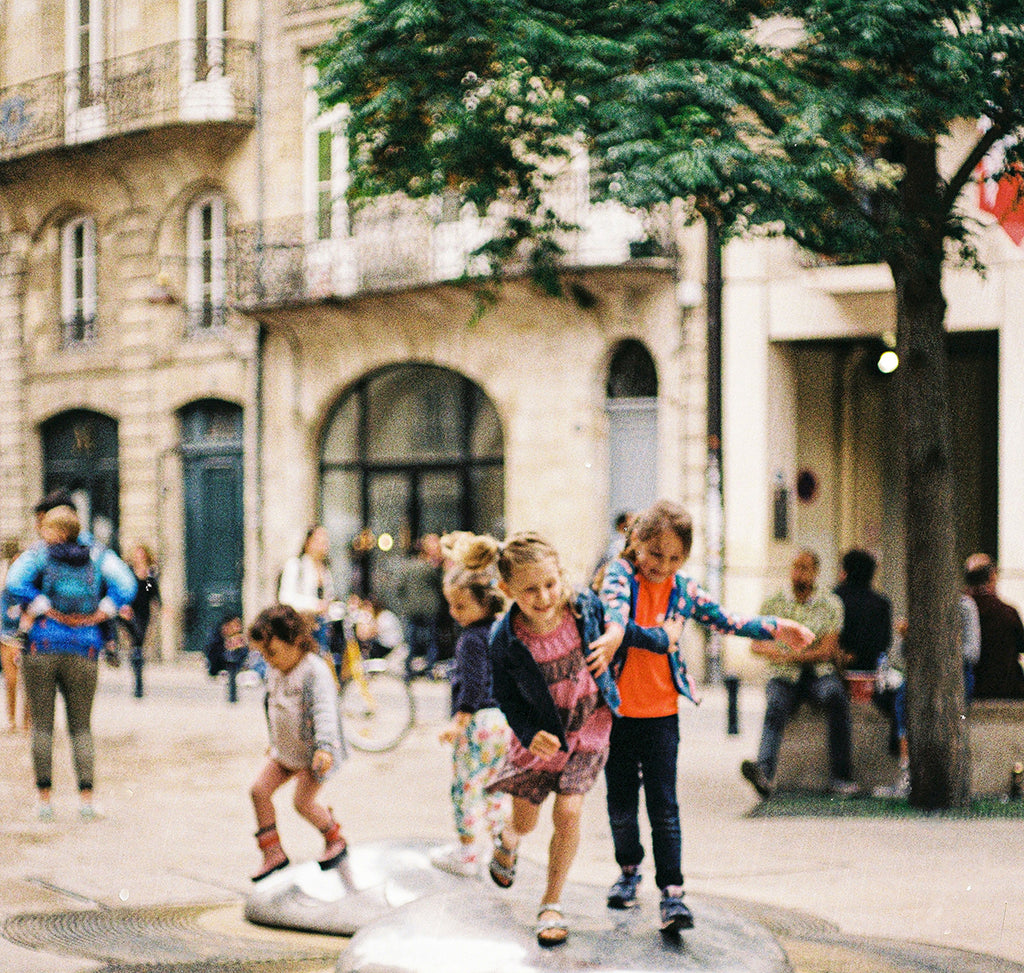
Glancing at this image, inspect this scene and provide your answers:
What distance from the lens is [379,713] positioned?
13.6 m

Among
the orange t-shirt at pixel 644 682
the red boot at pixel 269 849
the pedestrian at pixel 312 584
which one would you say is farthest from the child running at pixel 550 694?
the pedestrian at pixel 312 584

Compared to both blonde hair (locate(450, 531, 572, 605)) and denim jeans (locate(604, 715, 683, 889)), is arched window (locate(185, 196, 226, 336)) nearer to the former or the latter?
denim jeans (locate(604, 715, 683, 889))

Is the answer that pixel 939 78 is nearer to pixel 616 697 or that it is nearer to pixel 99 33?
pixel 616 697

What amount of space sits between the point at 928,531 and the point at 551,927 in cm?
507

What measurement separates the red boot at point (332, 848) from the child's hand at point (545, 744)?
187cm

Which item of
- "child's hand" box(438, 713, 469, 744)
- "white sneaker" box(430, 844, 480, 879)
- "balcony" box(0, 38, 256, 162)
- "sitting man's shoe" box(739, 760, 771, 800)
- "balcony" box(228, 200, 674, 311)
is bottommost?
"sitting man's shoe" box(739, 760, 771, 800)

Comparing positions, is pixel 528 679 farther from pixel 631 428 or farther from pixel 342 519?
pixel 342 519

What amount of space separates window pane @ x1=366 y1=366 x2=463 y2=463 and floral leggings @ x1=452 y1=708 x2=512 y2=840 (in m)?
14.2

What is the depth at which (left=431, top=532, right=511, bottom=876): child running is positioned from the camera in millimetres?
7184

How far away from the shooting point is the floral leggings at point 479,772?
720 centimetres

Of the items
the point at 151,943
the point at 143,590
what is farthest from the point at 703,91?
the point at 143,590

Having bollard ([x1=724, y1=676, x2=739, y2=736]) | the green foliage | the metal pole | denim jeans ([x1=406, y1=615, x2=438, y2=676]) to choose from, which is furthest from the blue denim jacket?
denim jeans ([x1=406, y1=615, x2=438, y2=676])

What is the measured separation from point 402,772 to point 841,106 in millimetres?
5796

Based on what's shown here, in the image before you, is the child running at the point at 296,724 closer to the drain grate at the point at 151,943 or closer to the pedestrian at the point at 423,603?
the drain grate at the point at 151,943
